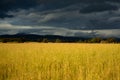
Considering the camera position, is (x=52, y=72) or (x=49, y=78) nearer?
(x=49, y=78)

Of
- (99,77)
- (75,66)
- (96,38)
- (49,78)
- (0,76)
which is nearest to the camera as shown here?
(99,77)

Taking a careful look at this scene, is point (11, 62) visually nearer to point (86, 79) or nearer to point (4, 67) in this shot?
point (4, 67)

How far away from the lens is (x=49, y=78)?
19.9 feet

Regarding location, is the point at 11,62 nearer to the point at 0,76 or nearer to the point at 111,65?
the point at 0,76

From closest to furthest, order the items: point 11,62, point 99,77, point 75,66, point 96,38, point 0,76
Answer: point 99,77 → point 0,76 → point 75,66 → point 11,62 → point 96,38

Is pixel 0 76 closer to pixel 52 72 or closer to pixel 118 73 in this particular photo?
pixel 52 72

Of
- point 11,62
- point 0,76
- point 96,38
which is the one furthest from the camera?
point 96,38

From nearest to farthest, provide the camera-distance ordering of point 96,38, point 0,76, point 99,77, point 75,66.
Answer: point 99,77, point 0,76, point 75,66, point 96,38

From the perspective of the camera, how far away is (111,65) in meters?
7.80

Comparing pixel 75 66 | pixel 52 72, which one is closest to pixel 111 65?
pixel 75 66

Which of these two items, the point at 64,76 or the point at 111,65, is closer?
the point at 64,76

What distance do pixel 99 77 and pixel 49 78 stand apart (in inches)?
48.5

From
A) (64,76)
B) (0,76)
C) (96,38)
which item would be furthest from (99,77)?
(96,38)

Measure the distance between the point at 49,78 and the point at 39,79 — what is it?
0.40 meters
